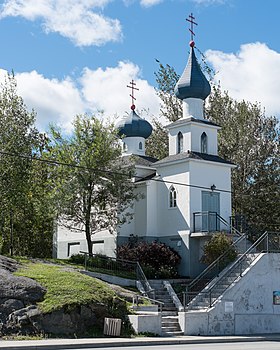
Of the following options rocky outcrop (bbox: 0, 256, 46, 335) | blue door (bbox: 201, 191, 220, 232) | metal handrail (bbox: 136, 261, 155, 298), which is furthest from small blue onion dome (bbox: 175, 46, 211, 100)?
rocky outcrop (bbox: 0, 256, 46, 335)

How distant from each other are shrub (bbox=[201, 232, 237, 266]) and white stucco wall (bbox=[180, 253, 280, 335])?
2042 millimetres

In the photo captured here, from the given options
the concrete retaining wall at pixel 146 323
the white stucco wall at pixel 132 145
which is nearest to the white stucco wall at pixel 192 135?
the white stucco wall at pixel 132 145

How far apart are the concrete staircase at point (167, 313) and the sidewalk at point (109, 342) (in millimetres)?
1036

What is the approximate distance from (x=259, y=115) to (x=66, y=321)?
2787 cm

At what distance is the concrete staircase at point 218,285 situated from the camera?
31.7m

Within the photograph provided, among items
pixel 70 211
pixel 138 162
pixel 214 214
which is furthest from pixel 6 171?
pixel 214 214

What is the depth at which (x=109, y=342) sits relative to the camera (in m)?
23.1

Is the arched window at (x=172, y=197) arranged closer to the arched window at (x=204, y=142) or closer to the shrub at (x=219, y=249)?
the arched window at (x=204, y=142)

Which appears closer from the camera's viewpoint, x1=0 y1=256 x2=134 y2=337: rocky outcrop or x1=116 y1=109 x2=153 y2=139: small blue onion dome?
x1=0 y1=256 x2=134 y2=337: rocky outcrop

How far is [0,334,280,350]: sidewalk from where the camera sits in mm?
20969

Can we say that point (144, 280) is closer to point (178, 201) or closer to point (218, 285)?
point (218, 285)

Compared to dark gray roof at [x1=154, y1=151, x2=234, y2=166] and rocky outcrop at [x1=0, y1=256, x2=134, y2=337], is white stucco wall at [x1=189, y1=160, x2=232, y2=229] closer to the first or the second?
dark gray roof at [x1=154, y1=151, x2=234, y2=166]

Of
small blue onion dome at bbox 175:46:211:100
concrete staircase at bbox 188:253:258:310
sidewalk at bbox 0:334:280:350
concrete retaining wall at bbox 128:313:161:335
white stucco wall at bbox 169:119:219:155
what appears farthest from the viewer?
small blue onion dome at bbox 175:46:211:100

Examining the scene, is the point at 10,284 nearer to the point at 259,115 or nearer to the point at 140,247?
the point at 140,247
